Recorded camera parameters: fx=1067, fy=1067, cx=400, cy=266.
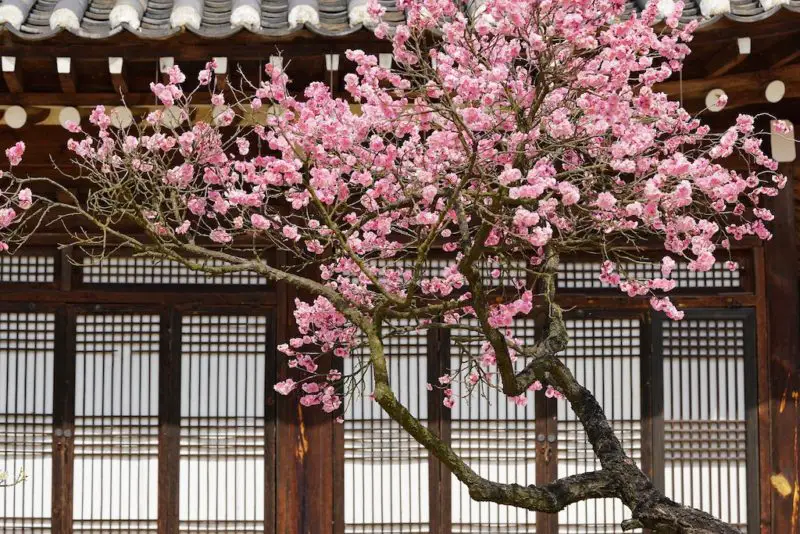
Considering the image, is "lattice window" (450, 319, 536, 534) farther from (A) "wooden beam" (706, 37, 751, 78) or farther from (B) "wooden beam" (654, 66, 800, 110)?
(A) "wooden beam" (706, 37, 751, 78)

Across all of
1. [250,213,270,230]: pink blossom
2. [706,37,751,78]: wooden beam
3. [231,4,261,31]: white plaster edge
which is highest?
[231,4,261,31]: white plaster edge

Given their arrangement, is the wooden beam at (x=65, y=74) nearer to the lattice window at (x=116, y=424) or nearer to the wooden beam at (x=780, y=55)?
the lattice window at (x=116, y=424)

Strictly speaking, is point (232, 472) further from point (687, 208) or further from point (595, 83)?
point (595, 83)

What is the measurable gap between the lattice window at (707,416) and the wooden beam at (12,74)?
13.6 ft

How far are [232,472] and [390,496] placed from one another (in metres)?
1.01

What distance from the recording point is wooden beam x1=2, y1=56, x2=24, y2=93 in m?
5.79

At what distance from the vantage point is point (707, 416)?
6711 millimetres

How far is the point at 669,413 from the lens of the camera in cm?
673

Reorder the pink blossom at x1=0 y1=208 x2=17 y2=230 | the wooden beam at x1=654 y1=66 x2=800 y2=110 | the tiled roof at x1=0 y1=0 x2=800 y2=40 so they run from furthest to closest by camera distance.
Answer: the wooden beam at x1=654 y1=66 x2=800 y2=110 → the tiled roof at x1=0 y1=0 x2=800 y2=40 → the pink blossom at x1=0 y1=208 x2=17 y2=230

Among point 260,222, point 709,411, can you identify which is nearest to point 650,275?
point 709,411

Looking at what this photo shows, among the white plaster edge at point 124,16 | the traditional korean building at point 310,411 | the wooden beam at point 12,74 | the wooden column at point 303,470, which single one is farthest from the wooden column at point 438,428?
the wooden beam at point 12,74

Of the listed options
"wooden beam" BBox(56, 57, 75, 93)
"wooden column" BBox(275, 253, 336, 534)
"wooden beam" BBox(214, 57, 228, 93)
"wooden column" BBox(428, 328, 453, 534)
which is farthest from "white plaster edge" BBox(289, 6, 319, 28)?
"wooden column" BBox(428, 328, 453, 534)

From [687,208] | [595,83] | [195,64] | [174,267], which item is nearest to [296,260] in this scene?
[174,267]

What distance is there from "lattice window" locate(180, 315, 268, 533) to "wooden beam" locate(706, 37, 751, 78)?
123 inches
